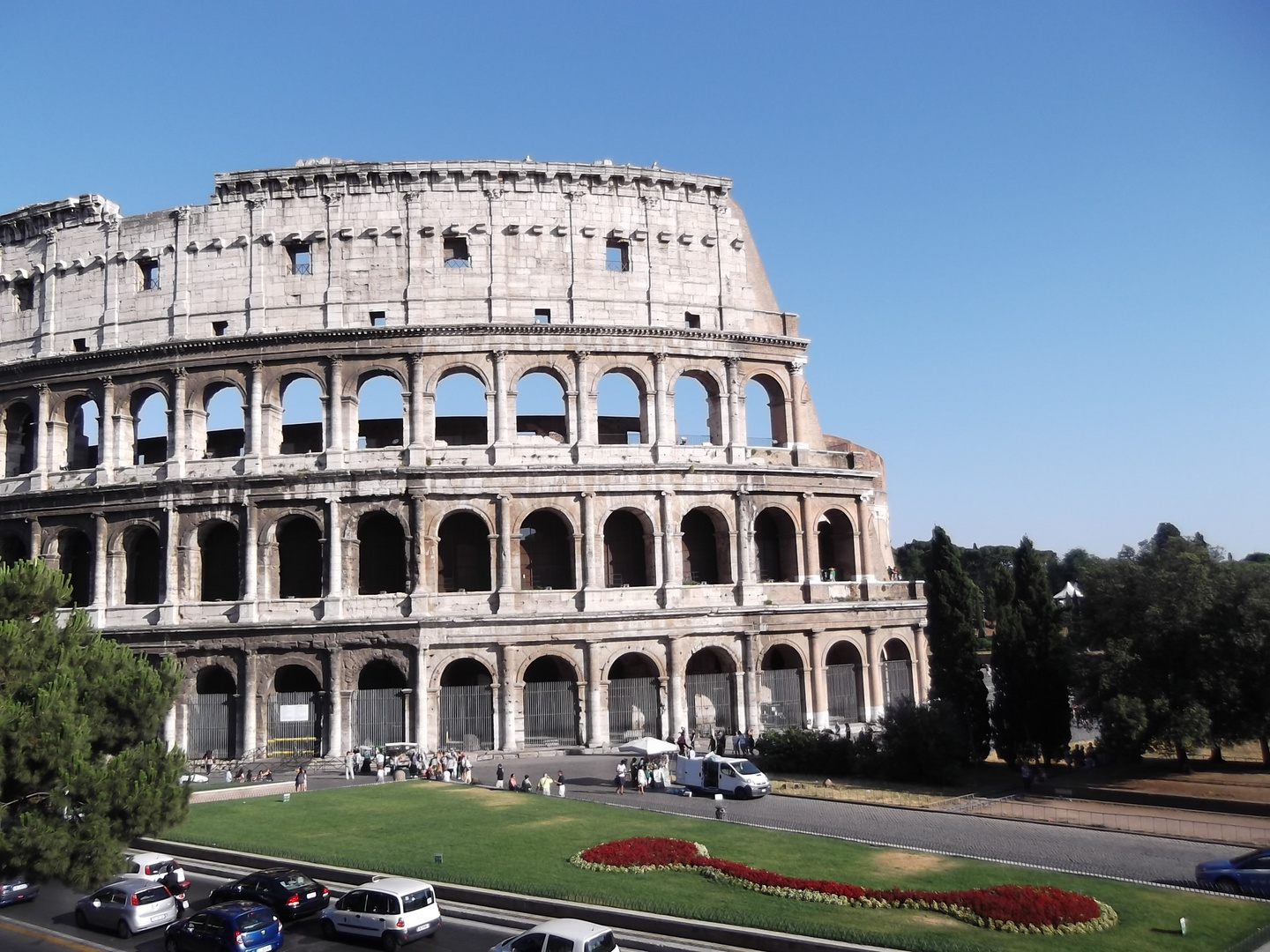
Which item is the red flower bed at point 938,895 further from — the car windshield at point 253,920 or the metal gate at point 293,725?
the metal gate at point 293,725

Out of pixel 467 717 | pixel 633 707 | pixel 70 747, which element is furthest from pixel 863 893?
pixel 467 717

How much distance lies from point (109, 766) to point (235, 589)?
72.4 feet

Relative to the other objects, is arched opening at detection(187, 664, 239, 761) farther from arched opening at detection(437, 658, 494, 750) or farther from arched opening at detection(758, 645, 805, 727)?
arched opening at detection(758, 645, 805, 727)

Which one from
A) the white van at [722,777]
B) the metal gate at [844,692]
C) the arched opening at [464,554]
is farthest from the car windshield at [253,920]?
the metal gate at [844,692]

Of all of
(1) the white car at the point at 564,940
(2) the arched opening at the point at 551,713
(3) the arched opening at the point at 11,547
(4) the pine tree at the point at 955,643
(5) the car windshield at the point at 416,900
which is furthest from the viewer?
(3) the arched opening at the point at 11,547

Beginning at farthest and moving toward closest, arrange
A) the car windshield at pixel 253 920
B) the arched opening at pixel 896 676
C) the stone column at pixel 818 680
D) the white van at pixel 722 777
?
the arched opening at pixel 896 676, the stone column at pixel 818 680, the white van at pixel 722 777, the car windshield at pixel 253 920

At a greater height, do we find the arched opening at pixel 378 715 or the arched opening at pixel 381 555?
the arched opening at pixel 381 555

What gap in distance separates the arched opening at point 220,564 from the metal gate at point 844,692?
2402cm

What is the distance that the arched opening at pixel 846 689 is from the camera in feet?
126

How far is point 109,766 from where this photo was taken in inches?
639

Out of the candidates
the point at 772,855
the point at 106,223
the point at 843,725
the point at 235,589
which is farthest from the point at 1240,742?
the point at 106,223

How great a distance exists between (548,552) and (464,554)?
327 cm

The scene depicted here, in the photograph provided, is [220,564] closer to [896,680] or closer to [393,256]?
Result: [393,256]

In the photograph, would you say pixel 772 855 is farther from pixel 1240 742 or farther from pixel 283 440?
pixel 283 440
